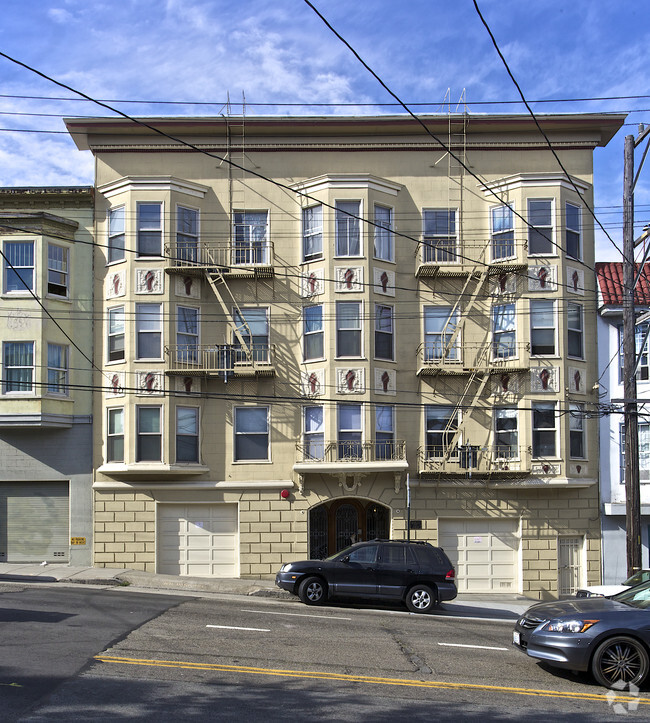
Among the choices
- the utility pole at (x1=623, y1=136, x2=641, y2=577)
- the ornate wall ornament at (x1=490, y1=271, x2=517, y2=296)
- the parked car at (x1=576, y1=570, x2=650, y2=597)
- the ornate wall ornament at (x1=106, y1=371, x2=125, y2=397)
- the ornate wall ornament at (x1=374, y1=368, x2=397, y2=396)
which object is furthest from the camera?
the ornate wall ornament at (x1=490, y1=271, x2=517, y2=296)

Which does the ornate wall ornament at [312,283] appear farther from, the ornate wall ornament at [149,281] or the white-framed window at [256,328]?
the ornate wall ornament at [149,281]

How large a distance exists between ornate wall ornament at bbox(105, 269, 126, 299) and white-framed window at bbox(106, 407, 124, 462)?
3.49m

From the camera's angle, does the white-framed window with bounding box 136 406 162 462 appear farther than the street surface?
Yes

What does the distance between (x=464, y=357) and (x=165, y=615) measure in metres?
14.0

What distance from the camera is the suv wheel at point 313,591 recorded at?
62.1 feet

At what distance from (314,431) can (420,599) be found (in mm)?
7725

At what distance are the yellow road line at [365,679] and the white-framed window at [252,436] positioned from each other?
14602 mm

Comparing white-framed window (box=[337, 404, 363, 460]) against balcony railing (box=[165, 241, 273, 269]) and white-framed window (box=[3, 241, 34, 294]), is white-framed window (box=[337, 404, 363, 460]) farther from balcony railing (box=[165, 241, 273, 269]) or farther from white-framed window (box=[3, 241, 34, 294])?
white-framed window (box=[3, 241, 34, 294])

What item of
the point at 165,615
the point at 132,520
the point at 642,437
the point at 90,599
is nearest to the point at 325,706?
the point at 165,615

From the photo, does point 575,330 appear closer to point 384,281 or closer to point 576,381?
point 576,381

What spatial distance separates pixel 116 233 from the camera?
26.2m

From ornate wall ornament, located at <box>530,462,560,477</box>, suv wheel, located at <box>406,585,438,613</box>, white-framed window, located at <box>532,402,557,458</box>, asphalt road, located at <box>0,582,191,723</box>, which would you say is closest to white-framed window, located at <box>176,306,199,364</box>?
asphalt road, located at <box>0,582,191,723</box>

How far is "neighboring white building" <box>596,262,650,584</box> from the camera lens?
26016 millimetres

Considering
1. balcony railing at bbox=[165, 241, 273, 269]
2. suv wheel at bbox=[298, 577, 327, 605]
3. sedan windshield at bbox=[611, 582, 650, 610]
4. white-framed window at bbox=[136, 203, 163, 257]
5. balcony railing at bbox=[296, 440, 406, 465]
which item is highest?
white-framed window at bbox=[136, 203, 163, 257]
